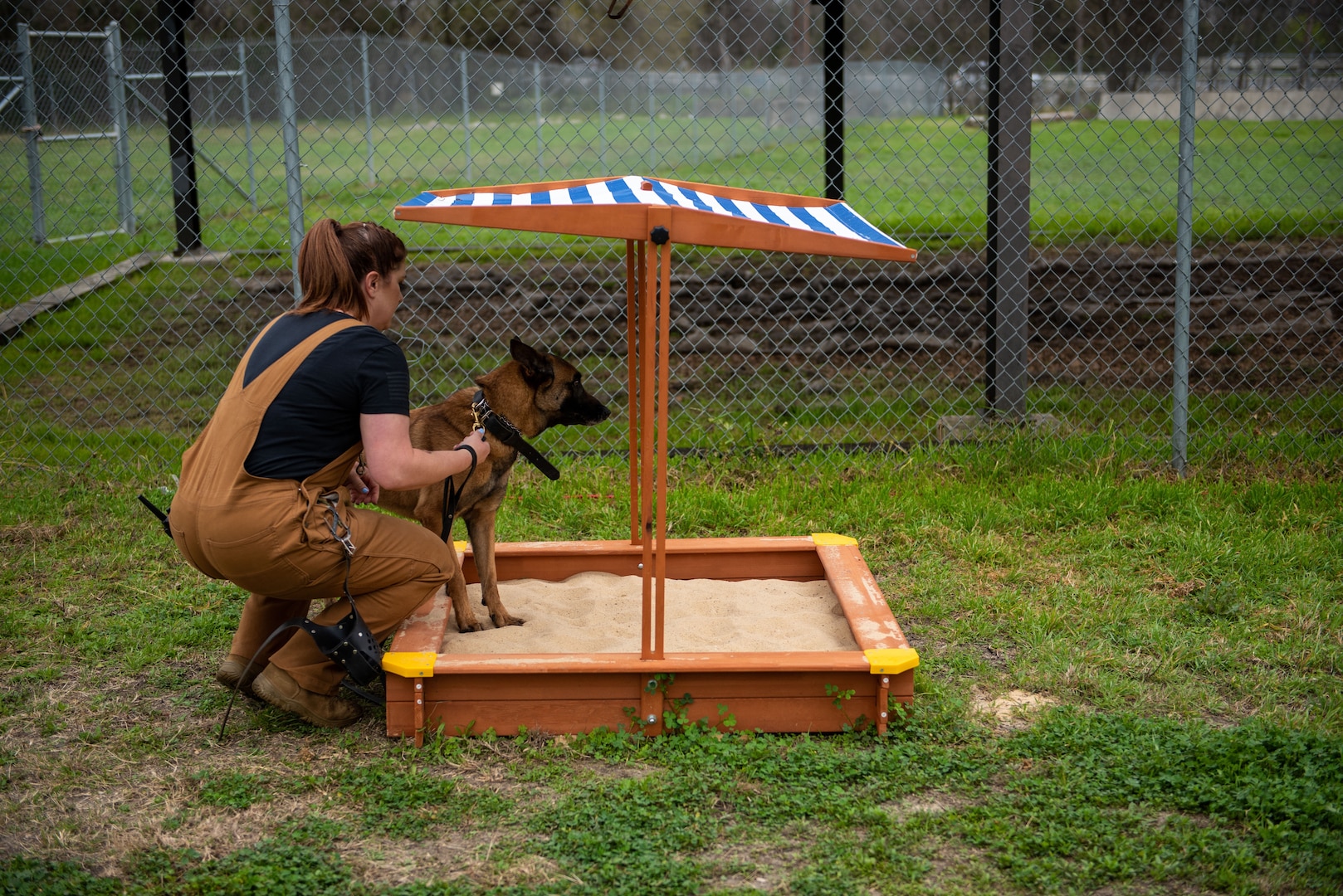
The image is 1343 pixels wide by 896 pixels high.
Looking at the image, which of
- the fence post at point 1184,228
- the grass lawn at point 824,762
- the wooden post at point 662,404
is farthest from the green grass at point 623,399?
the wooden post at point 662,404

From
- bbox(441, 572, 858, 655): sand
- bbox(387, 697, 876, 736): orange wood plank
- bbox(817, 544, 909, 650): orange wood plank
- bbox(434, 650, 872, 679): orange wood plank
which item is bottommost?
bbox(387, 697, 876, 736): orange wood plank

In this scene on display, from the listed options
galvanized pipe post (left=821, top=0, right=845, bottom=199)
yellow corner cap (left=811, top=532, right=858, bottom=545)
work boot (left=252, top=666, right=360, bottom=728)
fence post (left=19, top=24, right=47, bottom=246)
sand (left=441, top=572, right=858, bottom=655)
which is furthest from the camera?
fence post (left=19, top=24, right=47, bottom=246)

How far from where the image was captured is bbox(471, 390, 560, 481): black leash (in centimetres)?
341

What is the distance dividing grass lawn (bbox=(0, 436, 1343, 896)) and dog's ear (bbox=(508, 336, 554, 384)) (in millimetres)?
1215

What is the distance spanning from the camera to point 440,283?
369 inches

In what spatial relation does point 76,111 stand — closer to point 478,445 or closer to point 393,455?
point 478,445

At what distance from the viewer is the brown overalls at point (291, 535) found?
2.98 metres

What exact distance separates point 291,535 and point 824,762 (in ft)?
5.43

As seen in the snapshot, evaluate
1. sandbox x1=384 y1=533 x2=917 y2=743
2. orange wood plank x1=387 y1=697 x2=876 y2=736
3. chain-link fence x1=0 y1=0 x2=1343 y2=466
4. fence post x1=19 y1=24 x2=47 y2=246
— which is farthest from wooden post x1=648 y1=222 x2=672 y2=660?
fence post x1=19 y1=24 x2=47 y2=246

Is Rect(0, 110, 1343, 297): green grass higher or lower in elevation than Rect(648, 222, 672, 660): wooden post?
higher

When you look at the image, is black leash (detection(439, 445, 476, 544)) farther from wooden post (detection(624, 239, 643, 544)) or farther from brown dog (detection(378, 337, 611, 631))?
wooden post (detection(624, 239, 643, 544))

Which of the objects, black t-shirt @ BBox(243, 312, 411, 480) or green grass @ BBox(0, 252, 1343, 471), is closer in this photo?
black t-shirt @ BBox(243, 312, 411, 480)

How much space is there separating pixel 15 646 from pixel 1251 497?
536 centimetres

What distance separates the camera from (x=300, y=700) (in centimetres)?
319
